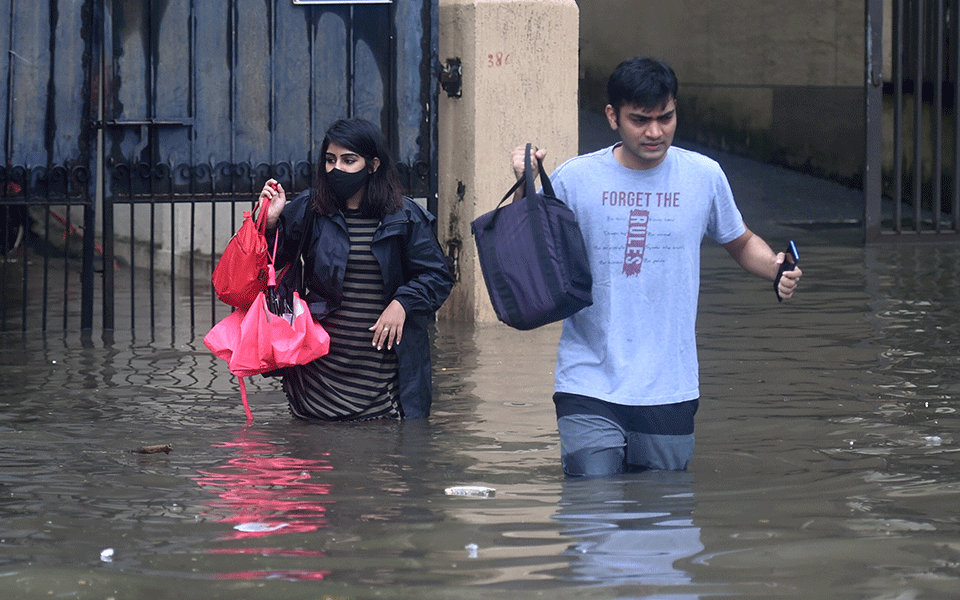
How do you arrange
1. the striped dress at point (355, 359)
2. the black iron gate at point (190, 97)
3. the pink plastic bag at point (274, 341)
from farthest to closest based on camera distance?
the black iron gate at point (190, 97), the striped dress at point (355, 359), the pink plastic bag at point (274, 341)

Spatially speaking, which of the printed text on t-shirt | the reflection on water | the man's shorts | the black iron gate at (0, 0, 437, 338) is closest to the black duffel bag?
the printed text on t-shirt

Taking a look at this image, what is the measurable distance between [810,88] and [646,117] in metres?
14.6

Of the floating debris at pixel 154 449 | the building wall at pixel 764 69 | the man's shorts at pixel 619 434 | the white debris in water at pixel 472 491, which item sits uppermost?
the building wall at pixel 764 69

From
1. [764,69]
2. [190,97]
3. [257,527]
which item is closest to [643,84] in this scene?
[257,527]

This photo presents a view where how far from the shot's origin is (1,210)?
47.4 ft

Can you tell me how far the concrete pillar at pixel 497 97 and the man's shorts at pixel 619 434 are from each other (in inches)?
187

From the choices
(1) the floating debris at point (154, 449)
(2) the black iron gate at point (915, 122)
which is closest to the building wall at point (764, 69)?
(2) the black iron gate at point (915, 122)

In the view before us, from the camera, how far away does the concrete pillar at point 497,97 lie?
9.40m

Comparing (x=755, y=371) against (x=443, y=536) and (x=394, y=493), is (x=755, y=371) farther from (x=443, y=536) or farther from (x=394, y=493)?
(x=443, y=536)

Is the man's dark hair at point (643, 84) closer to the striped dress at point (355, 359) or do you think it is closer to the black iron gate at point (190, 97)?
the striped dress at point (355, 359)

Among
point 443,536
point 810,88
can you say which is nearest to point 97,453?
point 443,536

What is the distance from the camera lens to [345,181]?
243 inches

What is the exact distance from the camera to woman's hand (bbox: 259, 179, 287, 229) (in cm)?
621

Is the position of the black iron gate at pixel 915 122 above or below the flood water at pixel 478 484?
above
